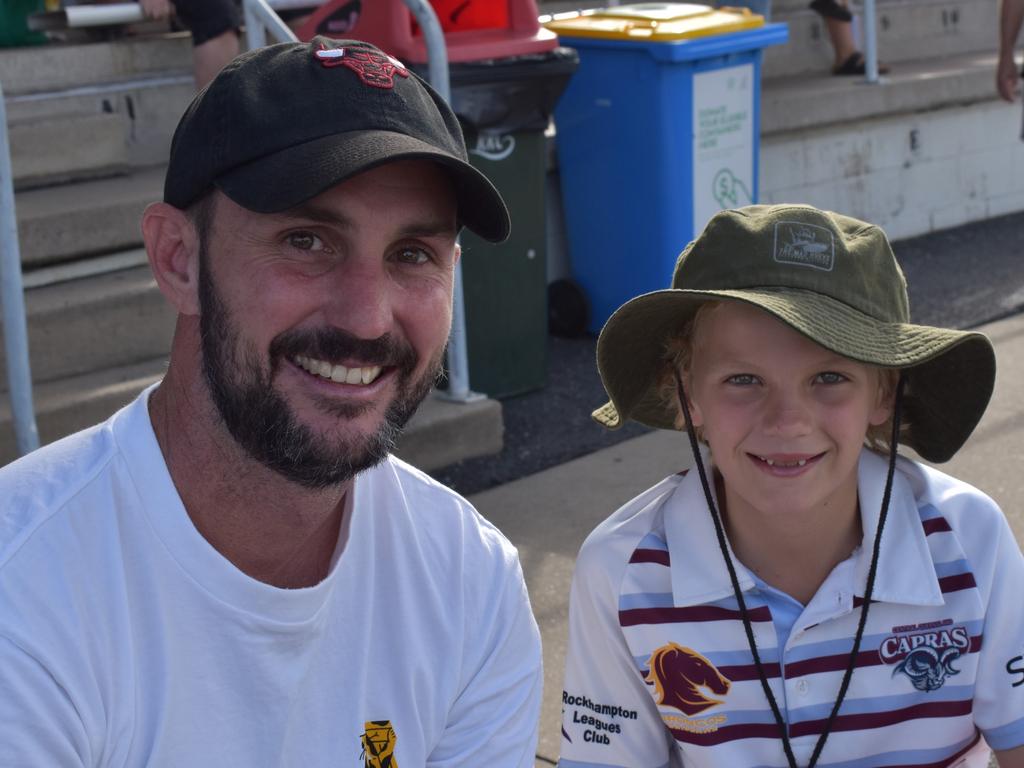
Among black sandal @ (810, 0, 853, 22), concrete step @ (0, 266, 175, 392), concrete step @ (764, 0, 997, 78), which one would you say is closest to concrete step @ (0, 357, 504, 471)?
concrete step @ (0, 266, 175, 392)

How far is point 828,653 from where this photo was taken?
2383mm

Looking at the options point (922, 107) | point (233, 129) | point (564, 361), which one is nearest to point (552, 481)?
point (564, 361)

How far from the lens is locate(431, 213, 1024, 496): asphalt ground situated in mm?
5062

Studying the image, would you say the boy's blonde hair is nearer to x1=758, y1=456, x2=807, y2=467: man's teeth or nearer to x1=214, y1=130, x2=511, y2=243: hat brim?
x1=758, y1=456, x2=807, y2=467: man's teeth

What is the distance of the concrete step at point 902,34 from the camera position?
29.3ft

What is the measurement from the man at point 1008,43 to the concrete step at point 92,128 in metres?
3.75

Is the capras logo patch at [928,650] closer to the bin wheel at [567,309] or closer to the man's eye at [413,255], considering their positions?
the man's eye at [413,255]

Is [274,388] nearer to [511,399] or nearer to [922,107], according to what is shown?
[511,399]

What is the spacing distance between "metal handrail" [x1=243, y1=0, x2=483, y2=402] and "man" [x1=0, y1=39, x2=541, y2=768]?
2.57 metres

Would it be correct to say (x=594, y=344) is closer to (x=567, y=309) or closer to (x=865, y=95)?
(x=567, y=309)

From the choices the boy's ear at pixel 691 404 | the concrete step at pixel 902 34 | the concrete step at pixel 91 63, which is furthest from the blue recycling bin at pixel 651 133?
the boy's ear at pixel 691 404

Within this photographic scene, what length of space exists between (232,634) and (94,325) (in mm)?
3289

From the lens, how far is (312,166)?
171cm

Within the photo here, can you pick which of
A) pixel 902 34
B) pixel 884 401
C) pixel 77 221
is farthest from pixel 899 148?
pixel 884 401
